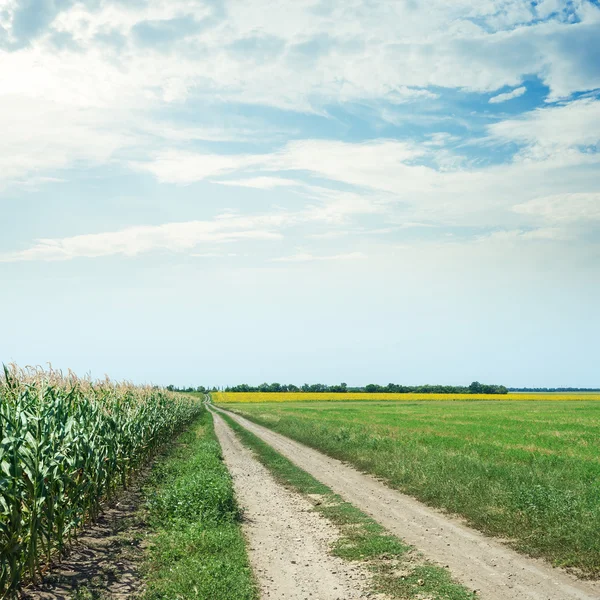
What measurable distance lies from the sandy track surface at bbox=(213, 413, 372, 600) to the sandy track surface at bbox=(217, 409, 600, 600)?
5.39ft

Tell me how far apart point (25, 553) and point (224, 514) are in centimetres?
599

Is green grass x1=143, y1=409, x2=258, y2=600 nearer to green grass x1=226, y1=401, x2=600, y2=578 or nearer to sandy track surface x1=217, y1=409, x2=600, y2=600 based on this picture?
sandy track surface x1=217, y1=409, x2=600, y2=600

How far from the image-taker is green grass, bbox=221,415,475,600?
8.95 m

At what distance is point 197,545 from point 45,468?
3.70m

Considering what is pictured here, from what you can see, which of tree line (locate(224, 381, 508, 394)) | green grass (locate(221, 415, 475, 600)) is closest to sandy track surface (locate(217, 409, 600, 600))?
green grass (locate(221, 415, 475, 600))

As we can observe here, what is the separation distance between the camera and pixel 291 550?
37.6 ft

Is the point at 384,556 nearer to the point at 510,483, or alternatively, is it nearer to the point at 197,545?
the point at 197,545

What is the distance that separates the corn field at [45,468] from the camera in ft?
25.4

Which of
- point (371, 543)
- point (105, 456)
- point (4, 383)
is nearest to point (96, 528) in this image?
point (105, 456)

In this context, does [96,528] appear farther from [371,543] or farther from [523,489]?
[523,489]

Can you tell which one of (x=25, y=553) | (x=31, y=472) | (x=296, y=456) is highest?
(x=31, y=472)

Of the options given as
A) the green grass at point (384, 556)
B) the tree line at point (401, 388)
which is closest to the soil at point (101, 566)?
the green grass at point (384, 556)

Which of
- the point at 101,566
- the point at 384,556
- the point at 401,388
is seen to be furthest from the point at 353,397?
the point at 101,566

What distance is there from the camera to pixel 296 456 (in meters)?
27.0
